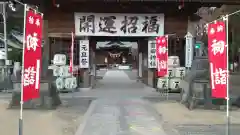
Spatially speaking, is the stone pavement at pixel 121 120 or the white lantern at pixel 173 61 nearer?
the stone pavement at pixel 121 120

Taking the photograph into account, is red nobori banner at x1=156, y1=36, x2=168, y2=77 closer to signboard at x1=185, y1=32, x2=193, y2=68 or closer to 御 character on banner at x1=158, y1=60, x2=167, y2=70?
御 character on banner at x1=158, y1=60, x2=167, y2=70

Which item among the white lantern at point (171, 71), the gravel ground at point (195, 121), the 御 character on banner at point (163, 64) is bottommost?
the gravel ground at point (195, 121)

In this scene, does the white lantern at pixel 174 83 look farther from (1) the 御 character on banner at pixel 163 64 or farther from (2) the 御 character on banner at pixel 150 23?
(2) the 御 character on banner at pixel 150 23

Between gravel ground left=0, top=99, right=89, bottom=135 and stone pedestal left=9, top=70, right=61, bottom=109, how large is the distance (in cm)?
34

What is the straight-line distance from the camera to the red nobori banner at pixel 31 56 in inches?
269

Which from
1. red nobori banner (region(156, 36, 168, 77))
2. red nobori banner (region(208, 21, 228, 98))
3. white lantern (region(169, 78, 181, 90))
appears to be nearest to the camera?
red nobori banner (region(208, 21, 228, 98))

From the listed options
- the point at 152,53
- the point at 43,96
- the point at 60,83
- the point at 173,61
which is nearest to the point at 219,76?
the point at 43,96

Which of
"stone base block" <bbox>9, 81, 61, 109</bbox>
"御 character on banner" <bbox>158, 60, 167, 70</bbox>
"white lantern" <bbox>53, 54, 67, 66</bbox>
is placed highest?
"white lantern" <bbox>53, 54, 67, 66</bbox>

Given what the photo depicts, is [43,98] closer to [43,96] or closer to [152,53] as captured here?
[43,96]

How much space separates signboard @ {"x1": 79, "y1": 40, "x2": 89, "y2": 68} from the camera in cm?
1748

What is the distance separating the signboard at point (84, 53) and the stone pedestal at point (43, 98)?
17.9ft

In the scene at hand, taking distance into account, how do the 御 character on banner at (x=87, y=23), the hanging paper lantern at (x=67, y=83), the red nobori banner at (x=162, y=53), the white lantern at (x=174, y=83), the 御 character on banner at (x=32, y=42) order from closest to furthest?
the 御 character on banner at (x=32, y=42) → the red nobori banner at (x=162, y=53) → the 御 character on banner at (x=87, y=23) → the white lantern at (x=174, y=83) → the hanging paper lantern at (x=67, y=83)

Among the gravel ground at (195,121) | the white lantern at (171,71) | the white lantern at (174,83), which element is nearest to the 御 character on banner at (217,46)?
the gravel ground at (195,121)

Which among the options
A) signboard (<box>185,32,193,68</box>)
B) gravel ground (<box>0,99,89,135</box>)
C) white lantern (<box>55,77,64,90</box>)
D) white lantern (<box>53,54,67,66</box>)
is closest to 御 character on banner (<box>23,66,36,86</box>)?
gravel ground (<box>0,99,89,135</box>)
